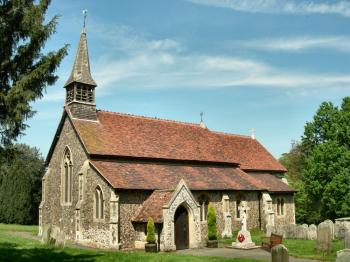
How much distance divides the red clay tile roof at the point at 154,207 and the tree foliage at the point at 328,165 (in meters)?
18.5

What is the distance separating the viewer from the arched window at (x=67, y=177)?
2894 cm

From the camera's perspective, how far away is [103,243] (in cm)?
A: 2414

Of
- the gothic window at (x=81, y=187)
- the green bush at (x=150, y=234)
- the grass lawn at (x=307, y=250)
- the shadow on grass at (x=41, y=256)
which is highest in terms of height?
the gothic window at (x=81, y=187)

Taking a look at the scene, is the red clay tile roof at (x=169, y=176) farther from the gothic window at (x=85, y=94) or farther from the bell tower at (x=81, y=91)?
the gothic window at (x=85, y=94)

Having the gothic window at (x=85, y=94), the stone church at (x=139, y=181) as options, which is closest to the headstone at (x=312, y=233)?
the stone church at (x=139, y=181)

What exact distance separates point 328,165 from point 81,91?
23209 mm

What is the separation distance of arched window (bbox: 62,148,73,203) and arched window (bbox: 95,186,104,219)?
12.7 ft

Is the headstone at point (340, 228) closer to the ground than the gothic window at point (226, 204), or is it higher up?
closer to the ground

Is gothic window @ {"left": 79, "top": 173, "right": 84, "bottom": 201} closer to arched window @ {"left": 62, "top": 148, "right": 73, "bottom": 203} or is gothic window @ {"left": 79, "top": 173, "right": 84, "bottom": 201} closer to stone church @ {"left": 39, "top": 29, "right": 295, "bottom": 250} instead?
stone church @ {"left": 39, "top": 29, "right": 295, "bottom": 250}

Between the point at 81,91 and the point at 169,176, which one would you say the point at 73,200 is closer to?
the point at 169,176

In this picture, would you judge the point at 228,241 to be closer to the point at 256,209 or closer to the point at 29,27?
the point at 256,209

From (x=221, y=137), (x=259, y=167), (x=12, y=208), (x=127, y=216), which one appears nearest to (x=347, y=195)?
(x=259, y=167)

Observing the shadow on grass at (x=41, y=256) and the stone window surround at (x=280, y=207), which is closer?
the shadow on grass at (x=41, y=256)

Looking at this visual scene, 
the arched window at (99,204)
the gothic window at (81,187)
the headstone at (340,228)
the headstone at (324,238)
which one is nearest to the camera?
the headstone at (324,238)
